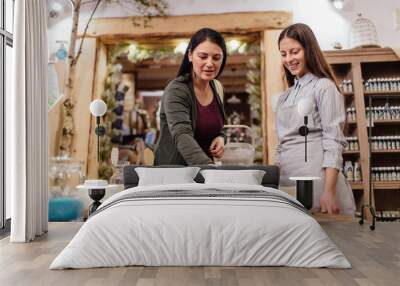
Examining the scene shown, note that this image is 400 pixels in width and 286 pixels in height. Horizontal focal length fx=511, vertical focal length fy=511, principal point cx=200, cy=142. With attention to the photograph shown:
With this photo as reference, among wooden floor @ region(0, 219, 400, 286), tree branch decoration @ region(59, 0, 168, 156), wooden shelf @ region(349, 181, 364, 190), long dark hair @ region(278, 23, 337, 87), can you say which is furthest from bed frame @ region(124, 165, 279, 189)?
tree branch decoration @ region(59, 0, 168, 156)

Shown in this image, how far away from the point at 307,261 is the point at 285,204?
42 cm

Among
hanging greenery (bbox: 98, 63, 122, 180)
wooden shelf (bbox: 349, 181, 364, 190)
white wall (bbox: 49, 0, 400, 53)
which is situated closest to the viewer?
wooden shelf (bbox: 349, 181, 364, 190)

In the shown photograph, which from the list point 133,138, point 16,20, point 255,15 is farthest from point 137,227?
point 133,138

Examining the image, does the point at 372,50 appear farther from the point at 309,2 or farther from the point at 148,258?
the point at 148,258

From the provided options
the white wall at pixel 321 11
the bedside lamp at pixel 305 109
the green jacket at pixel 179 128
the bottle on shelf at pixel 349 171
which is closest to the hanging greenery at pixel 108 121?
the white wall at pixel 321 11

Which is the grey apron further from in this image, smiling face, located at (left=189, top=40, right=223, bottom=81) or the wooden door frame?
the wooden door frame

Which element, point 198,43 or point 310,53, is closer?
point 310,53

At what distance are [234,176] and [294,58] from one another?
1126 millimetres

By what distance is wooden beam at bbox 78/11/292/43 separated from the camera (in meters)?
6.22

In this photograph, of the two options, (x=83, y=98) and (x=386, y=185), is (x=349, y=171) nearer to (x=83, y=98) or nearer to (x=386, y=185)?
(x=386, y=185)

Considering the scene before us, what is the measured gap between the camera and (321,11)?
6148 mm

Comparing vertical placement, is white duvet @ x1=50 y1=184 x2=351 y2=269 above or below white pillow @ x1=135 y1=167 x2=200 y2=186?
below

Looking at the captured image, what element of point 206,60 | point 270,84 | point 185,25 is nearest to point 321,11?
point 270,84

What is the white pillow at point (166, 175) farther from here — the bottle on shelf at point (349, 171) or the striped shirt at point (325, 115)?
the bottle on shelf at point (349, 171)
